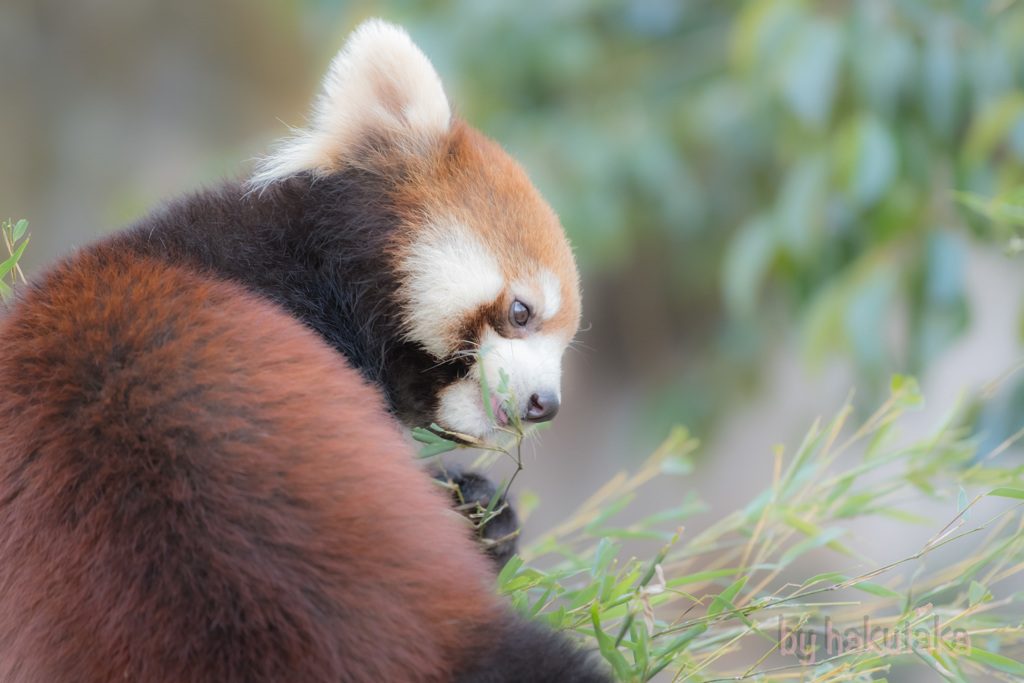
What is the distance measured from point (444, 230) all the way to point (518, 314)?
0.55ft

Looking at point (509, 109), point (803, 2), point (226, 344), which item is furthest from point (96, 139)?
point (226, 344)

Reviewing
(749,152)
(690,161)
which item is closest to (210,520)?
(749,152)

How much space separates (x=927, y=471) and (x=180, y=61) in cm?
400

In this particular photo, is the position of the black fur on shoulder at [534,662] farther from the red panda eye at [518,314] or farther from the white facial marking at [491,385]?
the red panda eye at [518,314]

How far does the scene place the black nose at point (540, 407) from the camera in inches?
48.9

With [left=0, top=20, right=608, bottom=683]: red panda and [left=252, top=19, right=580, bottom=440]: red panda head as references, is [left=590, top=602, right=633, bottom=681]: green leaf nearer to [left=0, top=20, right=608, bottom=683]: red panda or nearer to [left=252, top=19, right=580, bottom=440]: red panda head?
[left=0, top=20, right=608, bottom=683]: red panda

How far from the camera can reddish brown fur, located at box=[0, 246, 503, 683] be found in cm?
71

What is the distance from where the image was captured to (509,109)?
277 cm

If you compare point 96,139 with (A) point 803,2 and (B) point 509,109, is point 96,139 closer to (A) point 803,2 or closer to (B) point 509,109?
(B) point 509,109

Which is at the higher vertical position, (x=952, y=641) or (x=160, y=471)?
(x=160, y=471)

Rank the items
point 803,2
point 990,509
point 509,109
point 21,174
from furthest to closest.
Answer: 1. point 21,174
2. point 509,109
3. point 990,509
4. point 803,2

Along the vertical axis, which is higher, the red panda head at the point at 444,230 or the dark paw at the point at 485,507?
the red panda head at the point at 444,230

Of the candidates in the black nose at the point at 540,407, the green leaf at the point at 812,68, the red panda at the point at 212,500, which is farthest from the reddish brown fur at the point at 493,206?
the green leaf at the point at 812,68

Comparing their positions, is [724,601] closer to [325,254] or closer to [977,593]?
[977,593]
